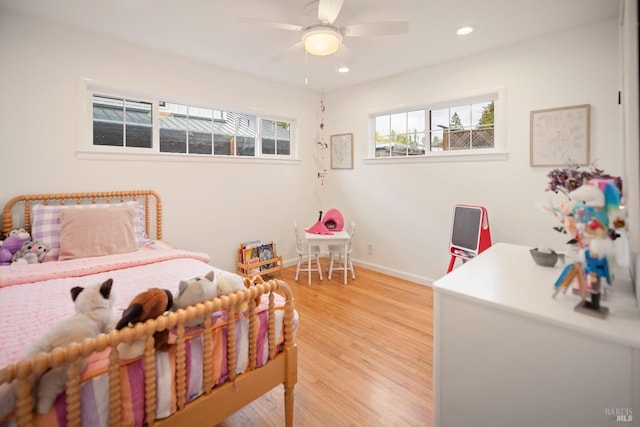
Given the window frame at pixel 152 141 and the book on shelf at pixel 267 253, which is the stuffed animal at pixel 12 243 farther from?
the book on shelf at pixel 267 253

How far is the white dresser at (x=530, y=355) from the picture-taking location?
85cm

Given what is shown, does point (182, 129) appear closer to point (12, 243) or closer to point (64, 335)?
point (12, 243)

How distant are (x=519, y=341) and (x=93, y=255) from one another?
2.61 metres

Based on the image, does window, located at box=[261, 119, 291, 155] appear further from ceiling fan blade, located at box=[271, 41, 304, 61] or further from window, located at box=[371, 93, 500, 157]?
ceiling fan blade, located at box=[271, 41, 304, 61]

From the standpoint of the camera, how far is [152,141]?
307cm

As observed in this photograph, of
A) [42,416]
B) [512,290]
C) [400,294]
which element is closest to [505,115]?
[400,294]

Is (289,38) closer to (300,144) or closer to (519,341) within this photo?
(300,144)

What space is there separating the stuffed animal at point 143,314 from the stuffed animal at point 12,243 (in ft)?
5.69

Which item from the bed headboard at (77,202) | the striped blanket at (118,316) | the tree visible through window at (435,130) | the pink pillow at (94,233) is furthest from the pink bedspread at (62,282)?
the tree visible through window at (435,130)

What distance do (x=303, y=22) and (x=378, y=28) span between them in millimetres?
734

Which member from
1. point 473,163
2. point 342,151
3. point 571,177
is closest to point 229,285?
point 571,177

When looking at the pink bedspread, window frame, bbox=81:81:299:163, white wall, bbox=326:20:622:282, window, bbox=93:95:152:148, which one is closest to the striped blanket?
the pink bedspread

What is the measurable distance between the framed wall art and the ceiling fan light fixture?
1922 mm

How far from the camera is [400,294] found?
3270mm
